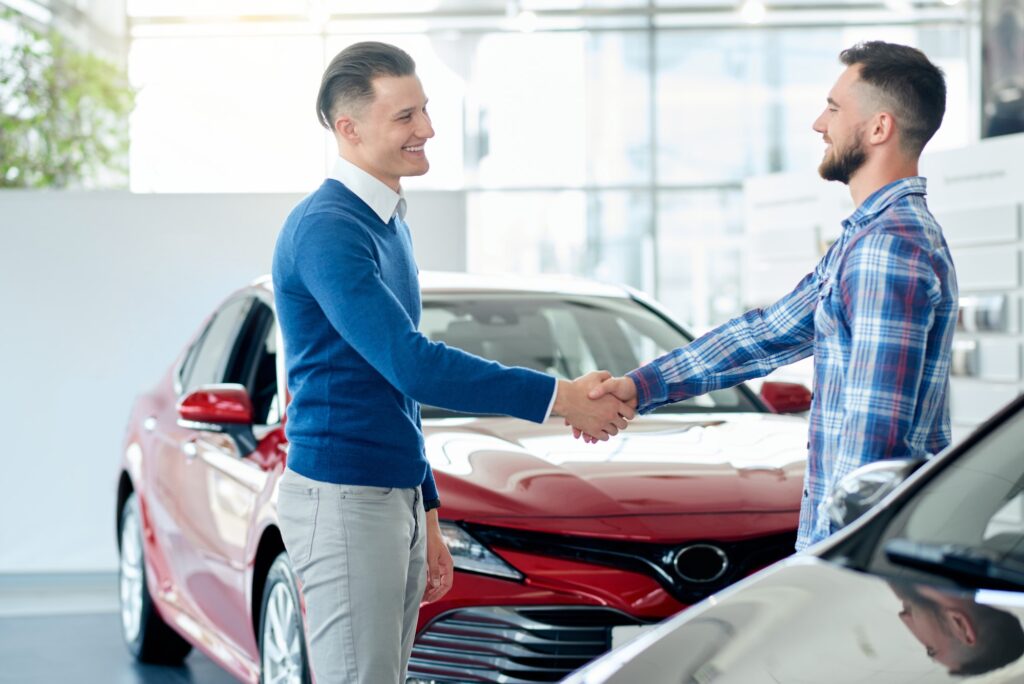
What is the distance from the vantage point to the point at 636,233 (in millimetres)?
15672

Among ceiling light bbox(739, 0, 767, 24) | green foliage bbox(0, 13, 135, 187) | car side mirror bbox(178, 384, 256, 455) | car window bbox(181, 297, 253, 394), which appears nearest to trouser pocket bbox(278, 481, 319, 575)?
car side mirror bbox(178, 384, 256, 455)

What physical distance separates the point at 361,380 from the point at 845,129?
33.9 inches

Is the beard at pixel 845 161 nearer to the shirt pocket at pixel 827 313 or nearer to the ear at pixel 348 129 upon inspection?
the shirt pocket at pixel 827 313

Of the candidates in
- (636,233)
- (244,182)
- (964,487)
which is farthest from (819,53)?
(964,487)

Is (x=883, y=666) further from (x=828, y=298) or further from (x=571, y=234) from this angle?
(x=571, y=234)

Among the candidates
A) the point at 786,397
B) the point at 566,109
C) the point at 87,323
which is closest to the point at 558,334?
the point at 786,397

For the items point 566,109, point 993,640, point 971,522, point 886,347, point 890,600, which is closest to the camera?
point 993,640

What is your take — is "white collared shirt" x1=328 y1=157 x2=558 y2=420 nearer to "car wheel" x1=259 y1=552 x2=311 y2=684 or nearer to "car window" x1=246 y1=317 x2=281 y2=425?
"car wheel" x1=259 y1=552 x2=311 y2=684

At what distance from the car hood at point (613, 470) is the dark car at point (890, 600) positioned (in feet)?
4.00

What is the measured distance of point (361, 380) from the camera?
242 cm

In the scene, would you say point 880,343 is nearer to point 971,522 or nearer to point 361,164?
point 971,522

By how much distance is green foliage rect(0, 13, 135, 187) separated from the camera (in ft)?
46.6

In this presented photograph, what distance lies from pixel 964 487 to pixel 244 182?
14278 mm

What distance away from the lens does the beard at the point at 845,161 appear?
243 cm
